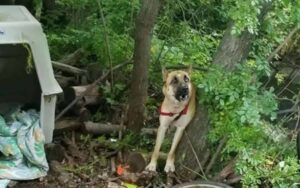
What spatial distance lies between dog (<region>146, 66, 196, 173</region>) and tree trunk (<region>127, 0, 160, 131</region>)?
0.57m

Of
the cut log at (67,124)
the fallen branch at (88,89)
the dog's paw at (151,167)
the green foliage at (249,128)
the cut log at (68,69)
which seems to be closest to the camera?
the green foliage at (249,128)

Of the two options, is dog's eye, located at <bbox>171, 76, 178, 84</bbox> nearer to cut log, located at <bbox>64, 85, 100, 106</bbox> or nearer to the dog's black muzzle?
the dog's black muzzle

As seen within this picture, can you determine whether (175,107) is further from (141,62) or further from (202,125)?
(141,62)

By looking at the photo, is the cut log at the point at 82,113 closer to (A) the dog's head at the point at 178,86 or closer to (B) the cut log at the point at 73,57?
(B) the cut log at the point at 73,57

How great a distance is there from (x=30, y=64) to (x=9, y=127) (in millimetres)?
593

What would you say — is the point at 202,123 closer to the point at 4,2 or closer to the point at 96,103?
the point at 96,103

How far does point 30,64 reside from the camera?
3783mm

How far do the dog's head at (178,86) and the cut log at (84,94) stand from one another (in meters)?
1.24

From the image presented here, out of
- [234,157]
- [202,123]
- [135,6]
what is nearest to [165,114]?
[202,123]

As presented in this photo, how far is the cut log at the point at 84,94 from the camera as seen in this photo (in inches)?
182

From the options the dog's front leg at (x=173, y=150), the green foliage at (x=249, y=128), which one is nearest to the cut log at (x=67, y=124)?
the dog's front leg at (x=173, y=150)

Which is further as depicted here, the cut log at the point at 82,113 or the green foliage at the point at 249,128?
the cut log at the point at 82,113

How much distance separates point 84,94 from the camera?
15.4ft

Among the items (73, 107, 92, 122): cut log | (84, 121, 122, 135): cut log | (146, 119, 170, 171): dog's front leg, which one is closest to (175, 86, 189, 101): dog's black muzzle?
(146, 119, 170, 171): dog's front leg
